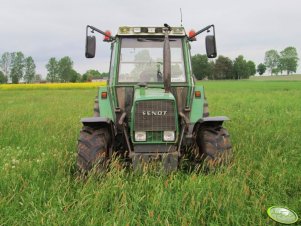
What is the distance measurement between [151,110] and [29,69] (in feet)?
372

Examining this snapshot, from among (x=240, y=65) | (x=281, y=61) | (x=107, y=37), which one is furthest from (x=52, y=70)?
(x=107, y=37)

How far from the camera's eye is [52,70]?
357 ft

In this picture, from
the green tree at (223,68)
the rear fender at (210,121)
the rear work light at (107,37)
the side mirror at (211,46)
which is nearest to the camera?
the rear fender at (210,121)

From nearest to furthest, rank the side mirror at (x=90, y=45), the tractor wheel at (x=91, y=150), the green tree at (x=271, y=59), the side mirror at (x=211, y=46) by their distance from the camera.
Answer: the tractor wheel at (x=91, y=150), the side mirror at (x=90, y=45), the side mirror at (x=211, y=46), the green tree at (x=271, y=59)

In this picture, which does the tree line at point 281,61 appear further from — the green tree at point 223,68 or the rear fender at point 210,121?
the rear fender at point 210,121

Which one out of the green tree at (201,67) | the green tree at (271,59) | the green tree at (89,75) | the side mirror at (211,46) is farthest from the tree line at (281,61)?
the side mirror at (211,46)

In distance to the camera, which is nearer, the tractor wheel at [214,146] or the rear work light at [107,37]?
the tractor wheel at [214,146]

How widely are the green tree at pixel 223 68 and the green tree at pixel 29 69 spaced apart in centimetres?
5464

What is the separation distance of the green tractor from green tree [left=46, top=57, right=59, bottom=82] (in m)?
105

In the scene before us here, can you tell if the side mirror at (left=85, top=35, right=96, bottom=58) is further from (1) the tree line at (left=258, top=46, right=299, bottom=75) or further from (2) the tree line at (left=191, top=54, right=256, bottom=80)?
(1) the tree line at (left=258, top=46, right=299, bottom=75)

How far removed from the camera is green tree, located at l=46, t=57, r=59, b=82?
108m

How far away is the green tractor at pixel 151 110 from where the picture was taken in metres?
4.75

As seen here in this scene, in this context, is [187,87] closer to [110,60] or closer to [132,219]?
[110,60]

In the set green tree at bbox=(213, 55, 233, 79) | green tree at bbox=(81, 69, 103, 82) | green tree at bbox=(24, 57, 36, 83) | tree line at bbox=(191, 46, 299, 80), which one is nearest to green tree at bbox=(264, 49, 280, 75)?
tree line at bbox=(191, 46, 299, 80)
